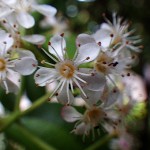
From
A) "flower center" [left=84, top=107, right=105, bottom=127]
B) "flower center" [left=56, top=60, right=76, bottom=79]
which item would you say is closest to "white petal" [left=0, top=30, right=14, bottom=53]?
"flower center" [left=56, top=60, right=76, bottom=79]

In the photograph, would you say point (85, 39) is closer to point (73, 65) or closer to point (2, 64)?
point (73, 65)

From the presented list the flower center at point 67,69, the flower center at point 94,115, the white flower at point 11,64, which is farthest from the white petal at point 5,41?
the flower center at point 94,115

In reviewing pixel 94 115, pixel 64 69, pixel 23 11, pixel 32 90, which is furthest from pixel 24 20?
pixel 32 90

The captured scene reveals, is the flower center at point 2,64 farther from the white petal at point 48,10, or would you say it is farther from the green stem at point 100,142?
the green stem at point 100,142

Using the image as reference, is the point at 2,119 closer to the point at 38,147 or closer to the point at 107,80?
the point at 38,147

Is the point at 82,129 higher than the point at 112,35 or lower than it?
lower

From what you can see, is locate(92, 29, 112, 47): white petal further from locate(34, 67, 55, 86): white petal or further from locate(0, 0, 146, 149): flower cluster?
locate(34, 67, 55, 86): white petal

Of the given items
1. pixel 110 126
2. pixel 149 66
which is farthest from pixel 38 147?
pixel 149 66
